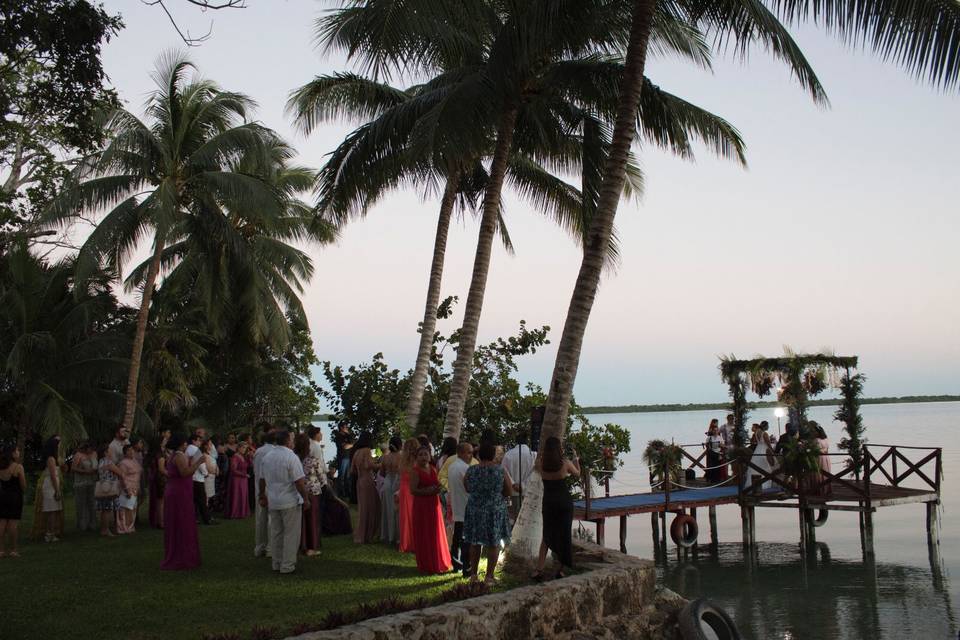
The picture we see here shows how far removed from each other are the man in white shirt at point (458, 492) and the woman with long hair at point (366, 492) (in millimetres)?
2430

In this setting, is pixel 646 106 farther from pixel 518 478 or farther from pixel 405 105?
pixel 518 478

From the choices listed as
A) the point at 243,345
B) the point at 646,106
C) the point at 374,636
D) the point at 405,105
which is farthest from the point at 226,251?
the point at 374,636

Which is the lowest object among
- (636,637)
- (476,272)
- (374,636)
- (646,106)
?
(636,637)

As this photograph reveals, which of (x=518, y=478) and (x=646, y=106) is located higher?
(x=646, y=106)

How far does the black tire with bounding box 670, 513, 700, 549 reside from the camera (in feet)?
69.9

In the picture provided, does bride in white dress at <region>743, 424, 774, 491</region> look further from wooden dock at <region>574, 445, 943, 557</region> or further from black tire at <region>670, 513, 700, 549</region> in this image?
black tire at <region>670, 513, 700, 549</region>

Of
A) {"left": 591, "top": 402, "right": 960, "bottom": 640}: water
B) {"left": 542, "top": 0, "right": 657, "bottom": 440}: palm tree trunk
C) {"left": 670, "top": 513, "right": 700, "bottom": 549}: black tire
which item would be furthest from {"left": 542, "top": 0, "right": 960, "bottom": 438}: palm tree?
{"left": 670, "top": 513, "right": 700, "bottom": 549}: black tire

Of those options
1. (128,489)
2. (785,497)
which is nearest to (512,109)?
(128,489)

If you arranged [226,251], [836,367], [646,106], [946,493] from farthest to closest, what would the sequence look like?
[946,493], [226,251], [836,367], [646,106]

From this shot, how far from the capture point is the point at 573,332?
12.0 metres

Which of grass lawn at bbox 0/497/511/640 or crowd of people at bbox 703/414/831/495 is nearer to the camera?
grass lawn at bbox 0/497/511/640

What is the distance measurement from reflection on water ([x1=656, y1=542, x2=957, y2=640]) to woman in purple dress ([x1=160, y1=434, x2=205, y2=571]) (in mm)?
8115

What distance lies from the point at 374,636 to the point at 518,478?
6212 mm

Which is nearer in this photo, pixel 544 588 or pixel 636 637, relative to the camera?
pixel 544 588
